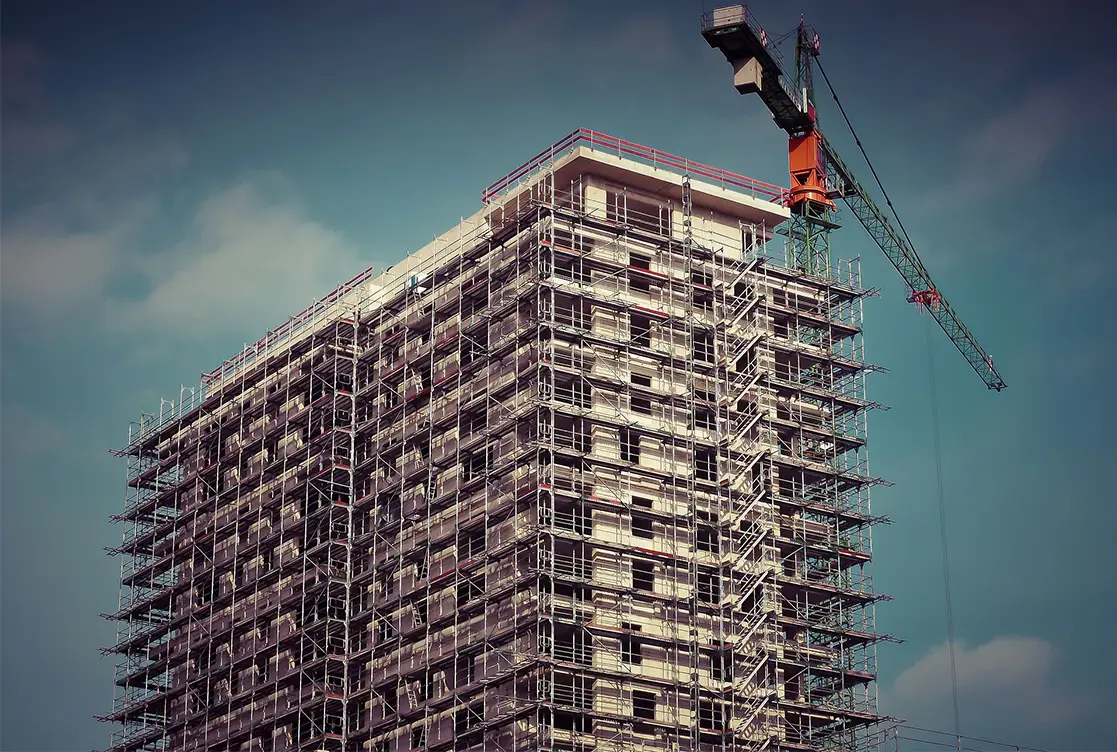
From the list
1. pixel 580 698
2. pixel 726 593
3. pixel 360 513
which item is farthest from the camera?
pixel 360 513

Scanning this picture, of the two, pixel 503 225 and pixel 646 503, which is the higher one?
pixel 503 225

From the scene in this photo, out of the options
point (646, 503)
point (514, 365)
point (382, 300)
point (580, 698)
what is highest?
point (382, 300)

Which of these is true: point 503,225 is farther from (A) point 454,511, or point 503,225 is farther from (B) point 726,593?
(B) point 726,593

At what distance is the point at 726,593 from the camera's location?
3681 inches

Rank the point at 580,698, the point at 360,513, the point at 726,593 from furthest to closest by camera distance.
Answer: the point at 360,513 < the point at 726,593 < the point at 580,698

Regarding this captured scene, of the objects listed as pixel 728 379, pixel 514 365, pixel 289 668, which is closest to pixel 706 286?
pixel 728 379

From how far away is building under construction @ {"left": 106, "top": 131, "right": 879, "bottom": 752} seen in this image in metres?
89.6

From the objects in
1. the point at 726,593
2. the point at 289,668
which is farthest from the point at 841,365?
the point at 289,668

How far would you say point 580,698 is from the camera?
87.5 meters

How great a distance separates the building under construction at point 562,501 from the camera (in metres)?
89.6

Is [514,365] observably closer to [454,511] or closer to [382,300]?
[454,511]

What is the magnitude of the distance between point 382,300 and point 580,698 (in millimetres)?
27590

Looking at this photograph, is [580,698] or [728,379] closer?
[580,698]

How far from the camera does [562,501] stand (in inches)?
3533
